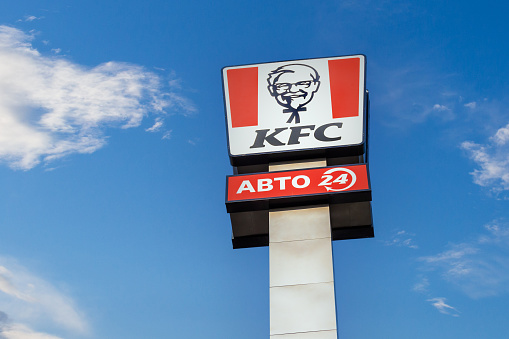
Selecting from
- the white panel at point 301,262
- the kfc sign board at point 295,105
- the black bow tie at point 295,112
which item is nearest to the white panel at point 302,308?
the white panel at point 301,262

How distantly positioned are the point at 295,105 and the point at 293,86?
634mm

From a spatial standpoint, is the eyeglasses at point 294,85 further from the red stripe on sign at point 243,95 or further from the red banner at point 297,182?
the red banner at point 297,182

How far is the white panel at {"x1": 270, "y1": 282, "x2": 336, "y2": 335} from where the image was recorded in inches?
707

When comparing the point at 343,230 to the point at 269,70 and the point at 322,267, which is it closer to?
the point at 322,267

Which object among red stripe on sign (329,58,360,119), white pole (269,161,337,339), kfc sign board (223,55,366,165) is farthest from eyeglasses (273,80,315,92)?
white pole (269,161,337,339)

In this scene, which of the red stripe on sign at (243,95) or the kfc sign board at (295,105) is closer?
the kfc sign board at (295,105)

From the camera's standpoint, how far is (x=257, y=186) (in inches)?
797

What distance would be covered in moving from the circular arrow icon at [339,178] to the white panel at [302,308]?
2692 millimetres

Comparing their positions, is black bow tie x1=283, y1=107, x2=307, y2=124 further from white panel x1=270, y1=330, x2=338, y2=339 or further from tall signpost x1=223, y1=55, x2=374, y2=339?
white panel x1=270, y1=330, x2=338, y2=339

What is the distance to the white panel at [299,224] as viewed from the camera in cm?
1958

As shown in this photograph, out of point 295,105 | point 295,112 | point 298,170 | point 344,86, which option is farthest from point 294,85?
point 298,170

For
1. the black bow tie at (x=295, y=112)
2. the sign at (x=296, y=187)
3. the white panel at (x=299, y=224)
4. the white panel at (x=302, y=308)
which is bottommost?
the white panel at (x=302, y=308)

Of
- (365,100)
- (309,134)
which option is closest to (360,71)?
(365,100)

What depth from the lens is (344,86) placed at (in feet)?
70.8
